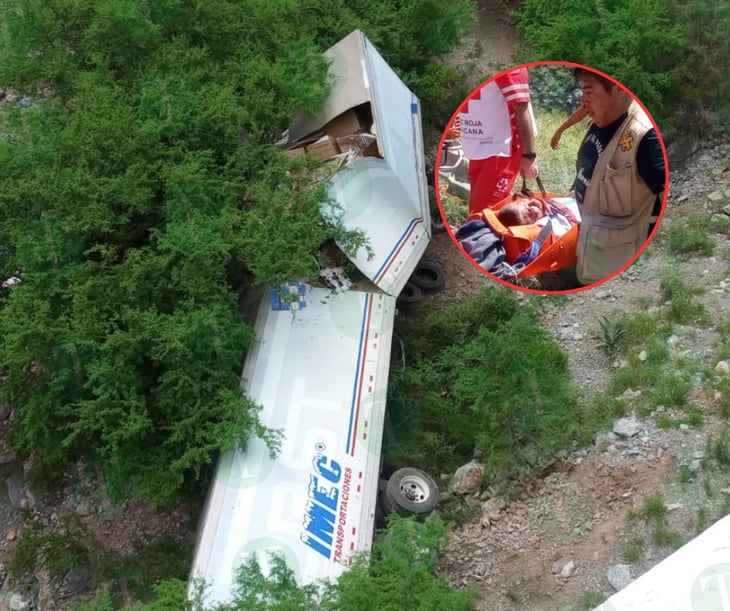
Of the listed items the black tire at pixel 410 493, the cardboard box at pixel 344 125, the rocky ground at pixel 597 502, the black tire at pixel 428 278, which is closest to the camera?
the rocky ground at pixel 597 502

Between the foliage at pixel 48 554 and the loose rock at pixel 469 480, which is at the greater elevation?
the foliage at pixel 48 554

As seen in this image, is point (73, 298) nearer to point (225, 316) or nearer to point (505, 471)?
point (225, 316)

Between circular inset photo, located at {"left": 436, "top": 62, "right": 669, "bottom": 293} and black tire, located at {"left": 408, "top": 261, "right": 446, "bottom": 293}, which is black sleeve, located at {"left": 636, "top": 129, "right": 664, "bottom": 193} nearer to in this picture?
circular inset photo, located at {"left": 436, "top": 62, "right": 669, "bottom": 293}

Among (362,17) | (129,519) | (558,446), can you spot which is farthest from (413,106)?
(129,519)

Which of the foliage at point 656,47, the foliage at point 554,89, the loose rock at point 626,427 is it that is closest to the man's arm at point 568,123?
the foliage at point 554,89

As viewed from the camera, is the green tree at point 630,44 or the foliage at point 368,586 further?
the green tree at point 630,44

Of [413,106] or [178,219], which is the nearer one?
[178,219]

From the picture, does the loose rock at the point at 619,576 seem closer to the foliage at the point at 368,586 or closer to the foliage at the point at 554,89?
the foliage at the point at 368,586

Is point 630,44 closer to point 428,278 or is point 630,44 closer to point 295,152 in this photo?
point 428,278
